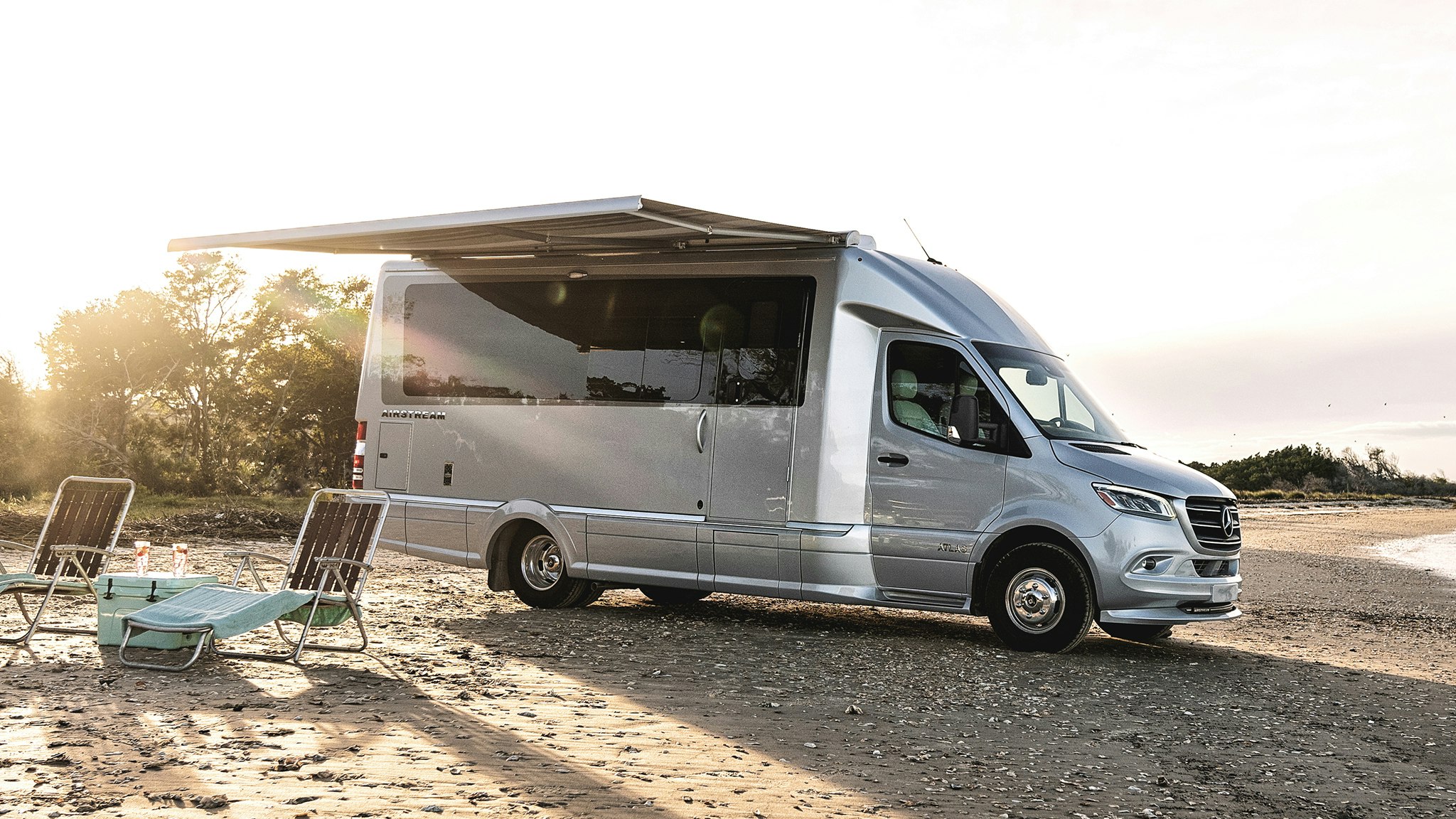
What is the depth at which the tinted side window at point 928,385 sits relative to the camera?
401 inches

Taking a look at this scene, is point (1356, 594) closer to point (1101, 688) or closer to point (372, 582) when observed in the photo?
point (1101, 688)

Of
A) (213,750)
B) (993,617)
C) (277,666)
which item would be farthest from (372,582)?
(213,750)

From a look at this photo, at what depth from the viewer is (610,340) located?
11.6m

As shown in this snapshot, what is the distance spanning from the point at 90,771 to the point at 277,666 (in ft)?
9.72


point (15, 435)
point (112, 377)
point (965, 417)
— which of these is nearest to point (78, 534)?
point (965, 417)

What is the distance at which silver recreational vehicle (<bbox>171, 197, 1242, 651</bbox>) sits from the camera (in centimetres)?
980

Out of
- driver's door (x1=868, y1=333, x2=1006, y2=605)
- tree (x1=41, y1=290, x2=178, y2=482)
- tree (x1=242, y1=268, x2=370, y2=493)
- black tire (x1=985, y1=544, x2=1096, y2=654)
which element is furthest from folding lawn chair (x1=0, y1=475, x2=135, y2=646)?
tree (x1=242, y1=268, x2=370, y2=493)

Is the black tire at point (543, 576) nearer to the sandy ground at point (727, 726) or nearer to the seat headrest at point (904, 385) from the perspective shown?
the sandy ground at point (727, 726)

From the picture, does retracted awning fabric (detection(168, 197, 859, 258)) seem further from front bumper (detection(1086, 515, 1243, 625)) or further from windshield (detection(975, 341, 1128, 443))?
front bumper (detection(1086, 515, 1243, 625))

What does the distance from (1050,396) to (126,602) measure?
287 inches

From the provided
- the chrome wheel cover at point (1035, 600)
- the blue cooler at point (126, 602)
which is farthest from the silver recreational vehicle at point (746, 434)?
the blue cooler at point (126, 602)

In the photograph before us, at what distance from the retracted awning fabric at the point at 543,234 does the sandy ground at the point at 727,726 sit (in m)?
3.41

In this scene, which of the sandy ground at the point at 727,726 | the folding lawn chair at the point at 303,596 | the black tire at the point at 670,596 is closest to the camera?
→ the sandy ground at the point at 727,726

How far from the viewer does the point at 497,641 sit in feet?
32.4
